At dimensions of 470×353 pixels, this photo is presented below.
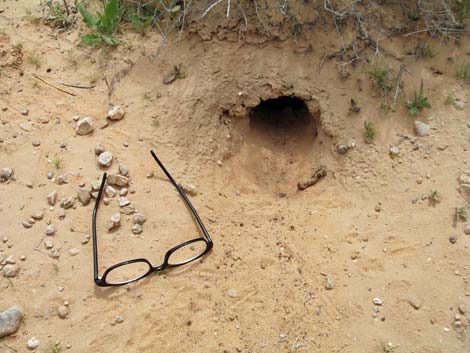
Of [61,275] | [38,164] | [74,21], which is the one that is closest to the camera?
[61,275]

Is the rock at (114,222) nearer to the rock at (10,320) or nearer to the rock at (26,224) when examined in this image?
the rock at (26,224)

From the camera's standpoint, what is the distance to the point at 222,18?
A: 3.37m

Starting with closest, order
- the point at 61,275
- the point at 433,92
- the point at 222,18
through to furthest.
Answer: the point at 61,275
the point at 433,92
the point at 222,18

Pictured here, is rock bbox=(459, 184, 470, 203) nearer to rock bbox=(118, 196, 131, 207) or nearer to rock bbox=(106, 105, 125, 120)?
rock bbox=(118, 196, 131, 207)

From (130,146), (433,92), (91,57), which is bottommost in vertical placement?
(130,146)

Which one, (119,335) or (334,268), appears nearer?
(119,335)

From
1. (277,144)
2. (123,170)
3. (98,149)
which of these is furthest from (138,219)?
(277,144)

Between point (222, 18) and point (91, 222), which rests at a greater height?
point (222, 18)

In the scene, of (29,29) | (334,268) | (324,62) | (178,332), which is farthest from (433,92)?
(29,29)

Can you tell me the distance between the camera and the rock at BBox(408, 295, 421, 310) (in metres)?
2.46

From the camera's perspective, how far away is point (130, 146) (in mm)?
3031

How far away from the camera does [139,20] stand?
3486 mm

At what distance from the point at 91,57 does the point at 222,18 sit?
3.44 ft

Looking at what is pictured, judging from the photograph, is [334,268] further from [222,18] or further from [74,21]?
[74,21]
